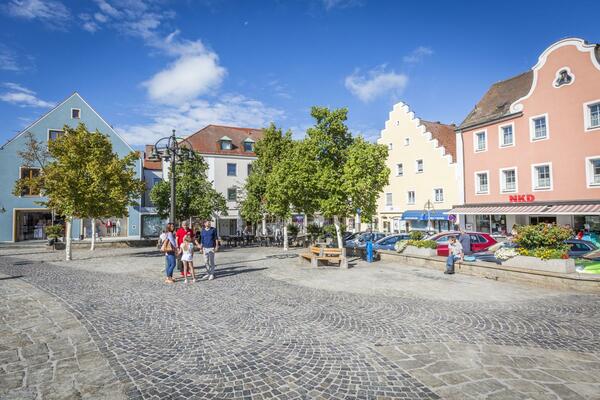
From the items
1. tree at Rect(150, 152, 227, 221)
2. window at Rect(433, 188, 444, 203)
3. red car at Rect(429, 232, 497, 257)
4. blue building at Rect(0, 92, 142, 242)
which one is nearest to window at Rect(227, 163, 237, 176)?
blue building at Rect(0, 92, 142, 242)

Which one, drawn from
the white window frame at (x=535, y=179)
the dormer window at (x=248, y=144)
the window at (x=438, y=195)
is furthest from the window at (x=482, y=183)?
the dormer window at (x=248, y=144)

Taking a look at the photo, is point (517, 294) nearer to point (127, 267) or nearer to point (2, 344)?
point (2, 344)

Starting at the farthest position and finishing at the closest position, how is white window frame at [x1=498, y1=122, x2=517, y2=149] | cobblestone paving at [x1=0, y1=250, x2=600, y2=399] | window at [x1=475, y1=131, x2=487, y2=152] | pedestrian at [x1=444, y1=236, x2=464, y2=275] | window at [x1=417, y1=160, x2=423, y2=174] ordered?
1. window at [x1=417, y1=160, x2=423, y2=174]
2. window at [x1=475, y1=131, x2=487, y2=152]
3. white window frame at [x1=498, y1=122, x2=517, y2=149]
4. pedestrian at [x1=444, y1=236, x2=464, y2=275]
5. cobblestone paving at [x1=0, y1=250, x2=600, y2=399]

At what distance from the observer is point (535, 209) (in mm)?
24172

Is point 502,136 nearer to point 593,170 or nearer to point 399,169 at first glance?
point 593,170

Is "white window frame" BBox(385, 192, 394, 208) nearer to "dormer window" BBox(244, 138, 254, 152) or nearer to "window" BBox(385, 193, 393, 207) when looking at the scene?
"window" BBox(385, 193, 393, 207)

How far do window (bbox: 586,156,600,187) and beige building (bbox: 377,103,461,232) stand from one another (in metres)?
9.90

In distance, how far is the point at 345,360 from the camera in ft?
17.1

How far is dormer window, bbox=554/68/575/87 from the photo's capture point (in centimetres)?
2290

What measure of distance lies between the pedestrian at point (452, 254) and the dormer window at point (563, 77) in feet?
58.3

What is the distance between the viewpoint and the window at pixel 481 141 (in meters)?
28.5

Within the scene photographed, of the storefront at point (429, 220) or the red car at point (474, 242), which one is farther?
the storefront at point (429, 220)

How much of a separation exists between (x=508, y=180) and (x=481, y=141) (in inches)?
164

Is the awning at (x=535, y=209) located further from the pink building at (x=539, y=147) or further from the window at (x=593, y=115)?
the window at (x=593, y=115)
